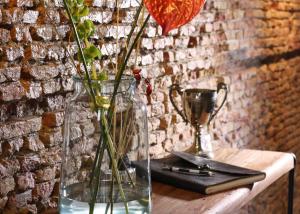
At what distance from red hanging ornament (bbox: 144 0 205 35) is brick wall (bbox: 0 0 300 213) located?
1.80 ft

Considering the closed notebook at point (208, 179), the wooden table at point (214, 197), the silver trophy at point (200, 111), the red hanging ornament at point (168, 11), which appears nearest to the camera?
the red hanging ornament at point (168, 11)

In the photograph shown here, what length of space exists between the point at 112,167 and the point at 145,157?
0.20 m

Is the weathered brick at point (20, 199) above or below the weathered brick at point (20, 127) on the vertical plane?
below

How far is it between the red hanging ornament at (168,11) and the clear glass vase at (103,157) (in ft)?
0.75

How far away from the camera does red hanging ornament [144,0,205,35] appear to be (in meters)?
1.08

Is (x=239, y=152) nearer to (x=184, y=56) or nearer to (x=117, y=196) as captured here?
(x=184, y=56)

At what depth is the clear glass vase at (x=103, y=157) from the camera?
127 centimetres

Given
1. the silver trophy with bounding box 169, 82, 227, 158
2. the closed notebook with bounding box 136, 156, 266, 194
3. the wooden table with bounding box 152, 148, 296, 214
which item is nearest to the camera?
the wooden table with bounding box 152, 148, 296, 214

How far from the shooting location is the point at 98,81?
1254 millimetres

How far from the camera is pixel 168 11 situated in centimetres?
108

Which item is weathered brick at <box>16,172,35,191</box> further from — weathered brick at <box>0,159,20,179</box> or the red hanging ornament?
the red hanging ornament

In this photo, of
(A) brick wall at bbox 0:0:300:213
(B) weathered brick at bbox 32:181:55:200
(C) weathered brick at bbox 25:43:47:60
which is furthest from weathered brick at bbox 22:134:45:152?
(C) weathered brick at bbox 25:43:47:60

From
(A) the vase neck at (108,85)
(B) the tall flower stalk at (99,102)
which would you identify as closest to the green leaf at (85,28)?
(B) the tall flower stalk at (99,102)

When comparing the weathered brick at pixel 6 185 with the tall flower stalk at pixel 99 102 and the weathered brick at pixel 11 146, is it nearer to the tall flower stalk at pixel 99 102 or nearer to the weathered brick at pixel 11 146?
the weathered brick at pixel 11 146
